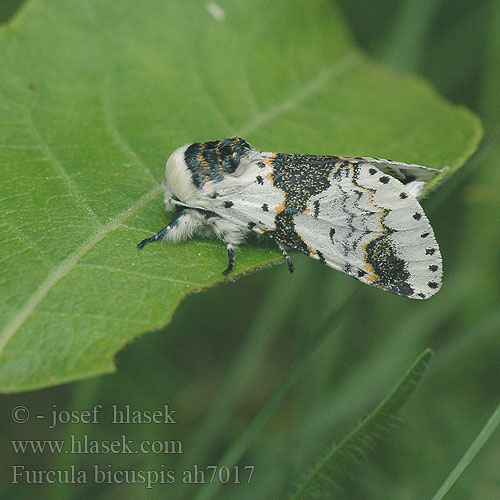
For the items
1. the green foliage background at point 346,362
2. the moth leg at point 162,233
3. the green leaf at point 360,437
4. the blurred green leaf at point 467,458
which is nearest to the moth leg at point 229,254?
the moth leg at point 162,233

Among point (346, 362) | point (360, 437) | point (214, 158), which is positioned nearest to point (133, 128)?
point (214, 158)

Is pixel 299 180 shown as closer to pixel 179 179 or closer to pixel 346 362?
pixel 179 179

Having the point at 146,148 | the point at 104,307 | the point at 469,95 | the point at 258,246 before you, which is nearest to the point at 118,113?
the point at 146,148

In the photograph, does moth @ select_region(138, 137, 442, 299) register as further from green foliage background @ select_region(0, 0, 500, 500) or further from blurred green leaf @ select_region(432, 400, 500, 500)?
blurred green leaf @ select_region(432, 400, 500, 500)

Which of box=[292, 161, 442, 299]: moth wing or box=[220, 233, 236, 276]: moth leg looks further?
box=[292, 161, 442, 299]: moth wing

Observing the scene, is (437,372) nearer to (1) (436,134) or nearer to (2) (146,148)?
(1) (436,134)

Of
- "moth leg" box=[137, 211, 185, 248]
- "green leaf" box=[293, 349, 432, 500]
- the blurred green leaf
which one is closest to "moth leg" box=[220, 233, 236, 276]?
"moth leg" box=[137, 211, 185, 248]
